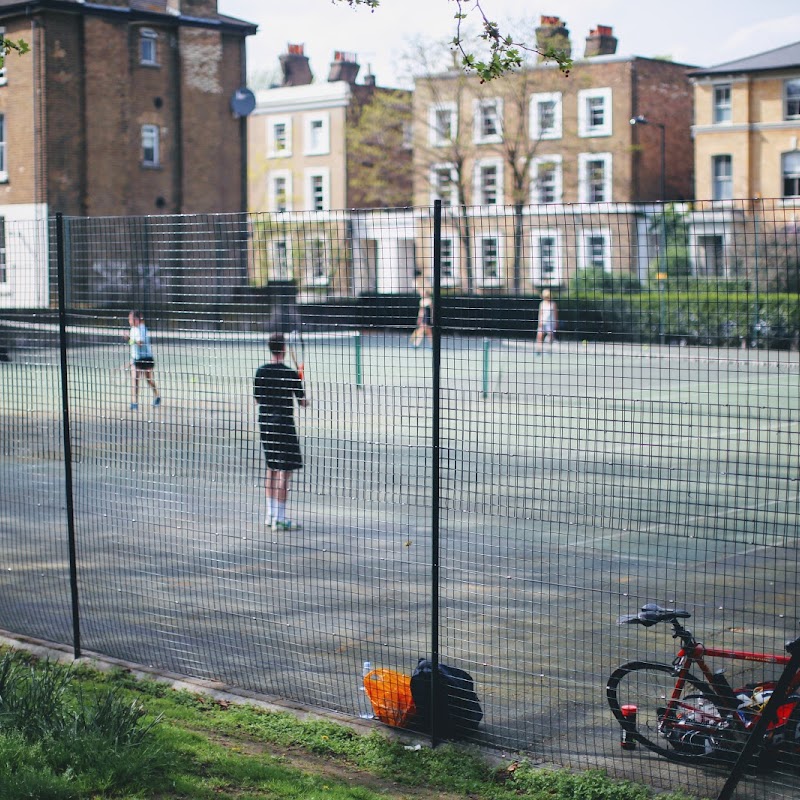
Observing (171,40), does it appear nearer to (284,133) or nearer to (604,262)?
(284,133)

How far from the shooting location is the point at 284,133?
74812 mm

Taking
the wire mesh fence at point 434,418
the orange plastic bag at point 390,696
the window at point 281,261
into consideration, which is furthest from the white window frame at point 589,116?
the orange plastic bag at point 390,696

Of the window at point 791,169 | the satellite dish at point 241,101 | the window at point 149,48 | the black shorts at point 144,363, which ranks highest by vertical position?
the window at point 149,48

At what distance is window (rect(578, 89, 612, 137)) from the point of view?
58844mm

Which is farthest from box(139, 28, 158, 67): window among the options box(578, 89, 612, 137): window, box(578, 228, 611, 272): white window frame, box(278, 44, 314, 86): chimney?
box(578, 228, 611, 272): white window frame

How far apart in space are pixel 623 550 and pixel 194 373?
15.9 feet

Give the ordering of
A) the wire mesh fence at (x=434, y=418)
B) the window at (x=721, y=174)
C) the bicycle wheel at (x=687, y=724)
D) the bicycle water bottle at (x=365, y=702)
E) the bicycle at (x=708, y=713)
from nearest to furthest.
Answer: the bicycle at (x=708, y=713) < the bicycle wheel at (x=687, y=724) < the wire mesh fence at (x=434, y=418) < the bicycle water bottle at (x=365, y=702) < the window at (x=721, y=174)

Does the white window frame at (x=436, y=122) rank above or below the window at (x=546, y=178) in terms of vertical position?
above

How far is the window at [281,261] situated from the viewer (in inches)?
271

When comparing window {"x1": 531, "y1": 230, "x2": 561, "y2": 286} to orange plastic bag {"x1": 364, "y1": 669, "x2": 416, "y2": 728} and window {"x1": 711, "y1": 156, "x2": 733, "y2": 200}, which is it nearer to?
orange plastic bag {"x1": 364, "y1": 669, "x2": 416, "y2": 728}

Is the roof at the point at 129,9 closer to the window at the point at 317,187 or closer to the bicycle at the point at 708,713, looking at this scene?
the window at the point at 317,187

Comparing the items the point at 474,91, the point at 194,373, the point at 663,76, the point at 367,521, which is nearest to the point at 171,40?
the point at 474,91

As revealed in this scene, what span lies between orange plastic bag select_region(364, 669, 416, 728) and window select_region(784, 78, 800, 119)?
50.5 m

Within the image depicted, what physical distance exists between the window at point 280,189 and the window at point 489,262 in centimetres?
6977
